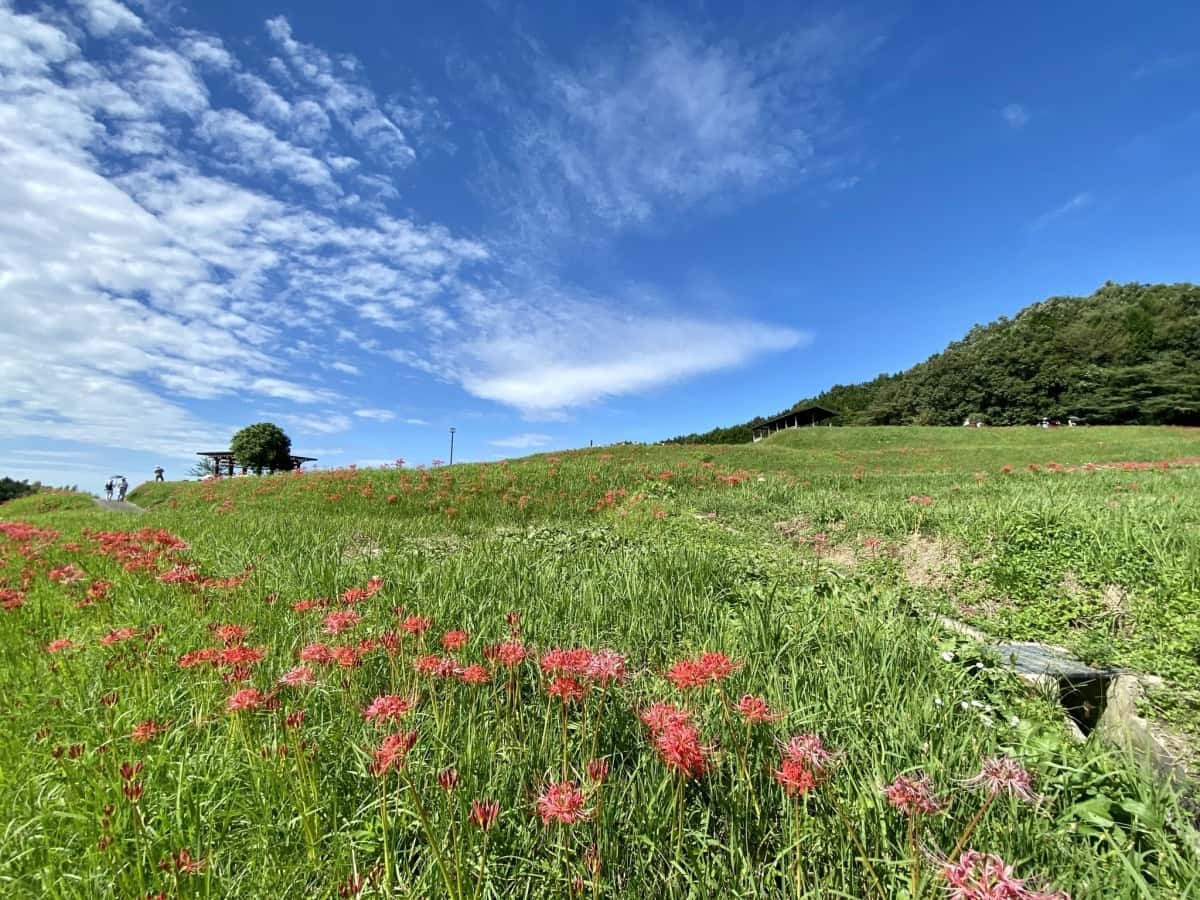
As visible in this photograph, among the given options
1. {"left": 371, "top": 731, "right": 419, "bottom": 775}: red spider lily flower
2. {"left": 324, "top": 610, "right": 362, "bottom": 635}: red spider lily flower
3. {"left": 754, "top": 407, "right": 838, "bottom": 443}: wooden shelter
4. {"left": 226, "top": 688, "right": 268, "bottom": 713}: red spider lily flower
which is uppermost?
{"left": 754, "top": 407, "right": 838, "bottom": 443}: wooden shelter

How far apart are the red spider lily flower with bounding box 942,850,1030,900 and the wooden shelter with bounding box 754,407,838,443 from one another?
220ft

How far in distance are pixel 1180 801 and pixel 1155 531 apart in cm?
439

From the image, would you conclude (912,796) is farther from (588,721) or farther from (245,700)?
(245,700)

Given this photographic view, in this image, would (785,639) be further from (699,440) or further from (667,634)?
(699,440)

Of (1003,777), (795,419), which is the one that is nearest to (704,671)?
(1003,777)

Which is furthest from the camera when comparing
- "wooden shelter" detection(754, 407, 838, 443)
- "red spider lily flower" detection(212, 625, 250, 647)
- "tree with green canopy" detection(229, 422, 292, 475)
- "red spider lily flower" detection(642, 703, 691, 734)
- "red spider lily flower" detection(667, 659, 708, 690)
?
"wooden shelter" detection(754, 407, 838, 443)

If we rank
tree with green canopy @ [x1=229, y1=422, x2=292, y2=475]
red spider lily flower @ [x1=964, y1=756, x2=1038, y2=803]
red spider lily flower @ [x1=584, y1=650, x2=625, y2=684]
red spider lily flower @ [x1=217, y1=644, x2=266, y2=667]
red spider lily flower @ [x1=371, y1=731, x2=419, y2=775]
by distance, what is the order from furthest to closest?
tree with green canopy @ [x1=229, y1=422, x2=292, y2=475]
red spider lily flower @ [x1=217, y1=644, x2=266, y2=667]
red spider lily flower @ [x1=584, y1=650, x2=625, y2=684]
red spider lily flower @ [x1=371, y1=731, x2=419, y2=775]
red spider lily flower @ [x1=964, y1=756, x2=1038, y2=803]

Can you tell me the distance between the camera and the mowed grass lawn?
169cm

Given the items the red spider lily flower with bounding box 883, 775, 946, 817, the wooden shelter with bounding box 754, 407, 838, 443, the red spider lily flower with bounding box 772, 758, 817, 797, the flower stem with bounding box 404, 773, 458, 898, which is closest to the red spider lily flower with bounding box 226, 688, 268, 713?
the flower stem with bounding box 404, 773, 458, 898

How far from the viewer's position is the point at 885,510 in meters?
8.21

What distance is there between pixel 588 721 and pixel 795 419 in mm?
70251

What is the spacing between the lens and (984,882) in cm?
95

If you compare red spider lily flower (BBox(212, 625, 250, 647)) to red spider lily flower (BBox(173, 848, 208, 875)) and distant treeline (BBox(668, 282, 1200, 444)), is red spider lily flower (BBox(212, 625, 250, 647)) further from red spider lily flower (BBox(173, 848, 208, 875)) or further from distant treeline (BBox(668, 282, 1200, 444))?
distant treeline (BBox(668, 282, 1200, 444))

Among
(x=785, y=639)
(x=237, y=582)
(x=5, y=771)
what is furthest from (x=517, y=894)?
(x=237, y=582)
